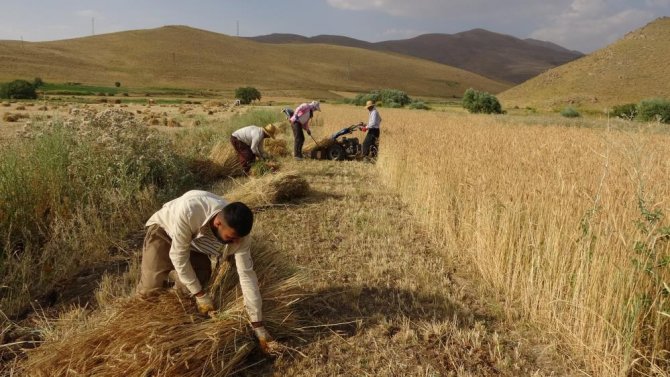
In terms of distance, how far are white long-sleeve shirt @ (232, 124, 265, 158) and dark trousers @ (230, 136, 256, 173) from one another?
0.08m

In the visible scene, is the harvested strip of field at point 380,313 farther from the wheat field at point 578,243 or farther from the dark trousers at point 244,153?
the dark trousers at point 244,153

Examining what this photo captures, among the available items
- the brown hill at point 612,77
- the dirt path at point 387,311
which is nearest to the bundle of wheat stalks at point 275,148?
the dirt path at point 387,311

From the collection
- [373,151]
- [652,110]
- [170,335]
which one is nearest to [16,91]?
[373,151]

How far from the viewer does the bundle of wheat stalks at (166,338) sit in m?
2.67

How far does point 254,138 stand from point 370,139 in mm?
3936

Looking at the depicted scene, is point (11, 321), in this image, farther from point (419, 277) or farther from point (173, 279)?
point (419, 277)

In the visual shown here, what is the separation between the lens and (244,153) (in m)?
9.08

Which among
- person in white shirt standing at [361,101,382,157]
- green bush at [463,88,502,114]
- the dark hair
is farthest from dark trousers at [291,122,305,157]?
green bush at [463,88,502,114]

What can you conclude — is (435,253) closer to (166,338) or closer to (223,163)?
(166,338)

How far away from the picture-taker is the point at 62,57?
85.2 meters

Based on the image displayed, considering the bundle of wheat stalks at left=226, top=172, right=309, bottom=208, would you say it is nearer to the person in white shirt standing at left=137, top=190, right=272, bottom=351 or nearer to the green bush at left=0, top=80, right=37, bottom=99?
the person in white shirt standing at left=137, top=190, right=272, bottom=351

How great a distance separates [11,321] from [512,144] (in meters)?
7.29

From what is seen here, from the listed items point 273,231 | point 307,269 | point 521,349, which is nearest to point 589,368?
point 521,349

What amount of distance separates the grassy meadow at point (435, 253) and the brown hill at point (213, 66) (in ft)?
236
